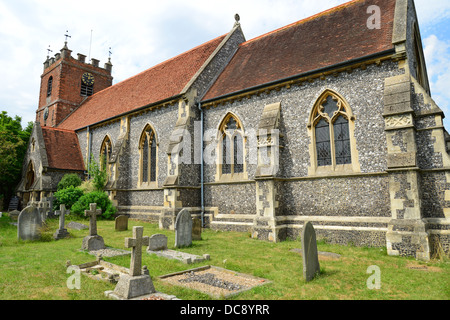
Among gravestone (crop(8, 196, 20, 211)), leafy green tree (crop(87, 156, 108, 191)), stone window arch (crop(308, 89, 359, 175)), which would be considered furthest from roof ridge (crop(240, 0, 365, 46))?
gravestone (crop(8, 196, 20, 211))

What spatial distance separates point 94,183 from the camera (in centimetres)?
1738

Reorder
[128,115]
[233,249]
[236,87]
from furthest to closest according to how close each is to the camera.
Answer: [128,115] → [236,87] → [233,249]

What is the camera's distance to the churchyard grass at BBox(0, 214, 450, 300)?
4.95 m

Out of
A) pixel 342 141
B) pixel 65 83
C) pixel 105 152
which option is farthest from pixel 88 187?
pixel 65 83

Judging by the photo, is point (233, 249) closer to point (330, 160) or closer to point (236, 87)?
point (330, 160)

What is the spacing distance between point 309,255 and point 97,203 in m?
12.9

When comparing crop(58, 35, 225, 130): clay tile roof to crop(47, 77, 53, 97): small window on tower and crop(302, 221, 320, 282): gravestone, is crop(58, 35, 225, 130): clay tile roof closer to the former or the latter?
crop(47, 77, 53, 97): small window on tower

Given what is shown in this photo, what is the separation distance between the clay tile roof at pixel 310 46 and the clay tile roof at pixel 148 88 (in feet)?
7.02

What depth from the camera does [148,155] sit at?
16.3m

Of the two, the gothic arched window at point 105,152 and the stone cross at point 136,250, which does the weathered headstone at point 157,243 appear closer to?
the stone cross at point 136,250

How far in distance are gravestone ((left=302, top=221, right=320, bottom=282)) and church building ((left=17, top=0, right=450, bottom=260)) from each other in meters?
3.34

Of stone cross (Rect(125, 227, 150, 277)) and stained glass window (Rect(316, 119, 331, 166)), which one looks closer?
stone cross (Rect(125, 227, 150, 277))
